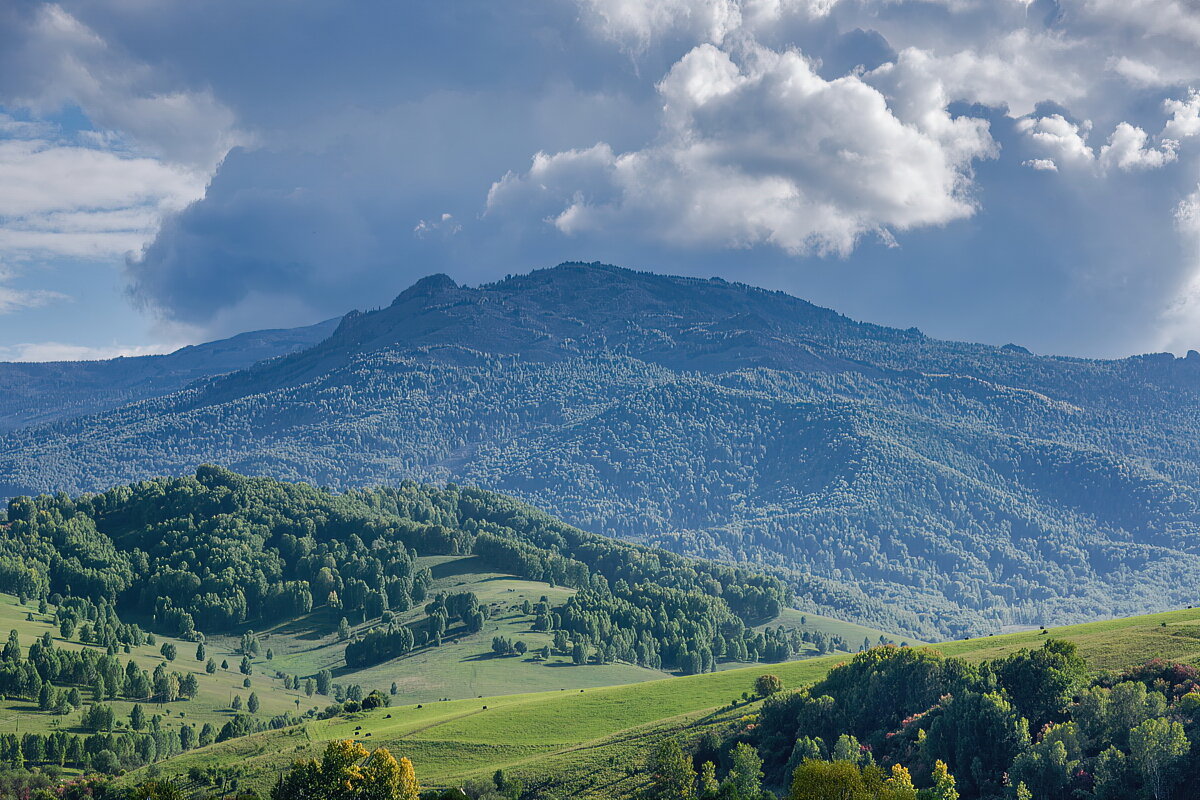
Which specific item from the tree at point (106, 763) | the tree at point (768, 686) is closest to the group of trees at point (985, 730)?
the tree at point (768, 686)

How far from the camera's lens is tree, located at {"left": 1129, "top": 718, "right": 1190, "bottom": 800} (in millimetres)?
98812

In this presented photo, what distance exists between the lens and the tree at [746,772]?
120 m

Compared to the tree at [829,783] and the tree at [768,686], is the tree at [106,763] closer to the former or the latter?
the tree at [768,686]

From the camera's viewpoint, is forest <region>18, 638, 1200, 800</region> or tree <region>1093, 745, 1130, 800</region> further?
forest <region>18, 638, 1200, 800</region>

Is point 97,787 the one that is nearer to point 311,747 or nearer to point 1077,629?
point 311,747

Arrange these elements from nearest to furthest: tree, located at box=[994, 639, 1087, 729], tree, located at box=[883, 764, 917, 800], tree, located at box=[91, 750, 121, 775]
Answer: tree, located at box=[883, 764, 917, 800] → tree, located at box=[994, 639, 1087, 729] → tree, located at box=[91, 750, 121, 775]

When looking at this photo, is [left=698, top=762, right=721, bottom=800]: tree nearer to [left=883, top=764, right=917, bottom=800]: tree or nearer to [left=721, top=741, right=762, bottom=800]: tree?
[left=721, top=741, right=762, bottom=800]: tree

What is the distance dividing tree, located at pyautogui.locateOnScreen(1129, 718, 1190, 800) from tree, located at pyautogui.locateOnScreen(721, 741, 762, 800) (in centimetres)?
3476

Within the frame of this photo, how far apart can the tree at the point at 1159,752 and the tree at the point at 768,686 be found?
6235 centimetres

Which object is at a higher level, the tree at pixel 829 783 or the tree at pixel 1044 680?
the tree at pixel 1044 680

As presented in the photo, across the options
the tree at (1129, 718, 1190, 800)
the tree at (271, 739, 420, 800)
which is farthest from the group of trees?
the tree at (271, 739, 420, 800)

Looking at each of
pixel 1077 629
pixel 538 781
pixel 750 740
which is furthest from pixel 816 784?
pixel 1077 629

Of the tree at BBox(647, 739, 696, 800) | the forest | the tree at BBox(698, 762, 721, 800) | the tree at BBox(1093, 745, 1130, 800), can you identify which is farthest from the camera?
the tree at BBox(647, 739, 696, 800)

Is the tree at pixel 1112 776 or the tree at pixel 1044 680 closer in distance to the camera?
the tree at pixel 1112 776
